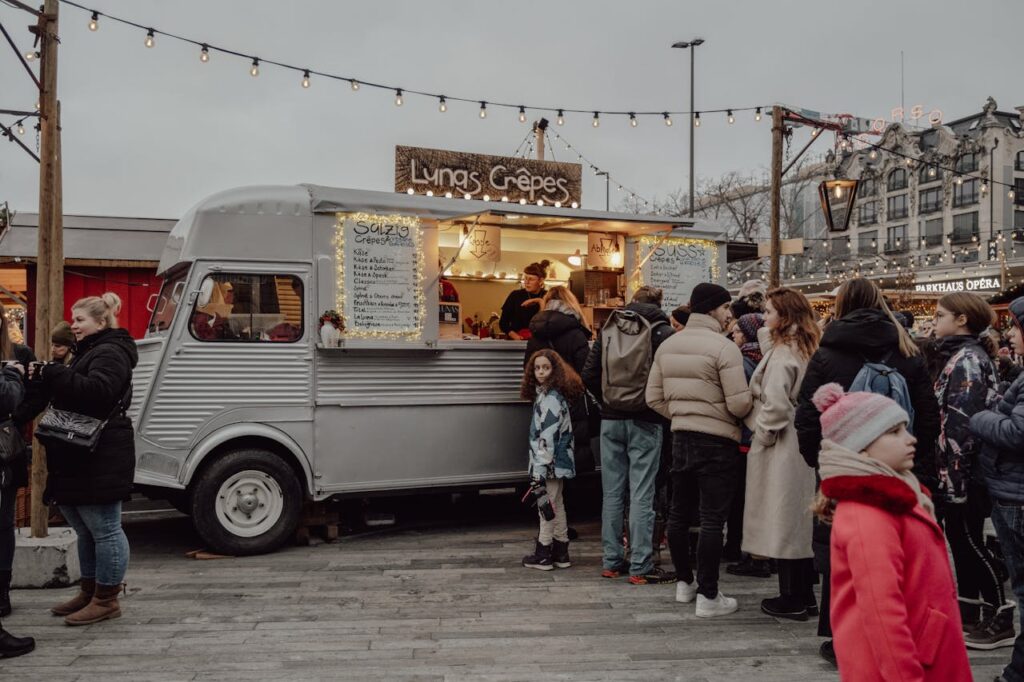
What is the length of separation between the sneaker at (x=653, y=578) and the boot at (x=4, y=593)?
412cm

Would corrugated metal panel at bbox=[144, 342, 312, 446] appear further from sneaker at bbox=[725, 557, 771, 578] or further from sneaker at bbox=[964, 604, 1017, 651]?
sneaker at bbox=[964, 604, 1017, 651]

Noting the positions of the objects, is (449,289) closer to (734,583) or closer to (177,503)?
(177,503)

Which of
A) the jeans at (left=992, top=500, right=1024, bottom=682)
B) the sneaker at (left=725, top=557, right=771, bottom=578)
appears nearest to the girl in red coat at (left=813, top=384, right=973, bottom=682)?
the jeans at (left=992, top=500, right=1024, bottom=682)

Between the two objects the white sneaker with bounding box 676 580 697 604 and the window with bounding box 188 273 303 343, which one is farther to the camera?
the window with bounding box 188 273 303 343

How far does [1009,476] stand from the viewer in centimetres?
422

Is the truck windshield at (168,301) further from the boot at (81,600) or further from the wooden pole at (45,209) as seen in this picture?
the boot at (81,600)

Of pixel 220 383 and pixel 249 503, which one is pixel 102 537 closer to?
pixel 249 503

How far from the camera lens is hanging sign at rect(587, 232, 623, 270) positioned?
9.73 meters

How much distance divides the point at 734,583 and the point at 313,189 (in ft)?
15.5

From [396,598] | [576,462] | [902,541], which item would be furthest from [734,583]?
[902,541]

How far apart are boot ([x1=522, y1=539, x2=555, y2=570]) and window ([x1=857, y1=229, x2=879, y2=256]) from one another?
70.1 meters

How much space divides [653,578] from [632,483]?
705 millimetres

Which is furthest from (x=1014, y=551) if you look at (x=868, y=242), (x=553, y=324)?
(x=868, y=242)

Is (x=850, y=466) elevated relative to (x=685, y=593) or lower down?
elevated
